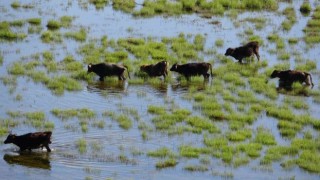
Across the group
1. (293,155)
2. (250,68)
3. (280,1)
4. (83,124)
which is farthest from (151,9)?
(293,155)

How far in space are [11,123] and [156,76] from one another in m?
6.14

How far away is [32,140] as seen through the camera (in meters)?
19.6

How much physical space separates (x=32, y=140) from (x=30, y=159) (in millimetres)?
476

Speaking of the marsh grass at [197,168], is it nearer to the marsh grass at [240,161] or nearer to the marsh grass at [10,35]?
the marsh grass at [240,161]

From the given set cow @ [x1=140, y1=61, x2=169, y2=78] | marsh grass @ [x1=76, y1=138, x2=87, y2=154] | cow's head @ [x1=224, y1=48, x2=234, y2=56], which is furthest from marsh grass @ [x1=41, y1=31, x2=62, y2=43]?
marsh grass @ [x1=76, y1=138, x2=87, y2=154]

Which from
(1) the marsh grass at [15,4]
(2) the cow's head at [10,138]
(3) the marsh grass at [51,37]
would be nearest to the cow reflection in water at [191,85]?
(3) the marsh grass at [51,37]

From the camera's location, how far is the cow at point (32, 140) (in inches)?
768

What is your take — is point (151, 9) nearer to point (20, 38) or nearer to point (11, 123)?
point (20, 38)

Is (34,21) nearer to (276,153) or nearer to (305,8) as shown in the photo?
(305,8)

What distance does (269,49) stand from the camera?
30.3 meters

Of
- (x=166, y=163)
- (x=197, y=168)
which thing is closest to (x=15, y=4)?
(x=166, y=163)

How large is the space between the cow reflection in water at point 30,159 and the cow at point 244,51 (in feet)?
35.5

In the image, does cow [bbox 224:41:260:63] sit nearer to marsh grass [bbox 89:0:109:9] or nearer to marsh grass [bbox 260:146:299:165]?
marsh grass [bbox 260:146:299:165]

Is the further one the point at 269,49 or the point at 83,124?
the point at 269,49
